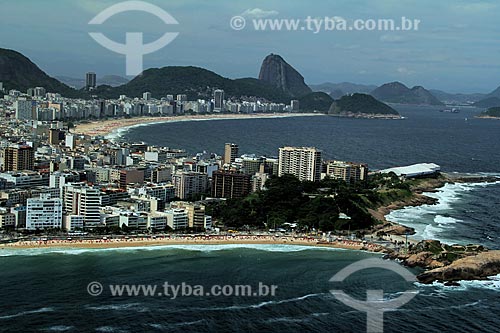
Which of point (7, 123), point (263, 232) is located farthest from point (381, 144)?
point (263, 232)

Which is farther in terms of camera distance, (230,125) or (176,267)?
(230,125)

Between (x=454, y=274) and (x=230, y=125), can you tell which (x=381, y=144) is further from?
(x=454, y=274)

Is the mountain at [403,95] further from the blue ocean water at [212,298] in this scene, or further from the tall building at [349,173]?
the blue ocean water at [212,298]

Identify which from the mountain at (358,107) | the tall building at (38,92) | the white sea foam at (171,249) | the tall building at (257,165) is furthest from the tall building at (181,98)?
the white sea foam at (171,249)

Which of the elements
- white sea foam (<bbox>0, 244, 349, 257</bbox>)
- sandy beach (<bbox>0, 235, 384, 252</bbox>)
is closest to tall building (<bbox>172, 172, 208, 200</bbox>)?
sandy beach (<bbox>0, 235, 384, 252</bbox>)

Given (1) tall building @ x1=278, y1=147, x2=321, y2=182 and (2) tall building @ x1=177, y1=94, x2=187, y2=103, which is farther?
(2) tall building @ x1=177, y1=94, x2=187, y2=103

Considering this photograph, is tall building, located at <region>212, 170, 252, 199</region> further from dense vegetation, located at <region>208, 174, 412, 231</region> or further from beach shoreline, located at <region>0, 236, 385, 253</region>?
beach shoreline, located at <region>0, 236, 385, 253</region>
